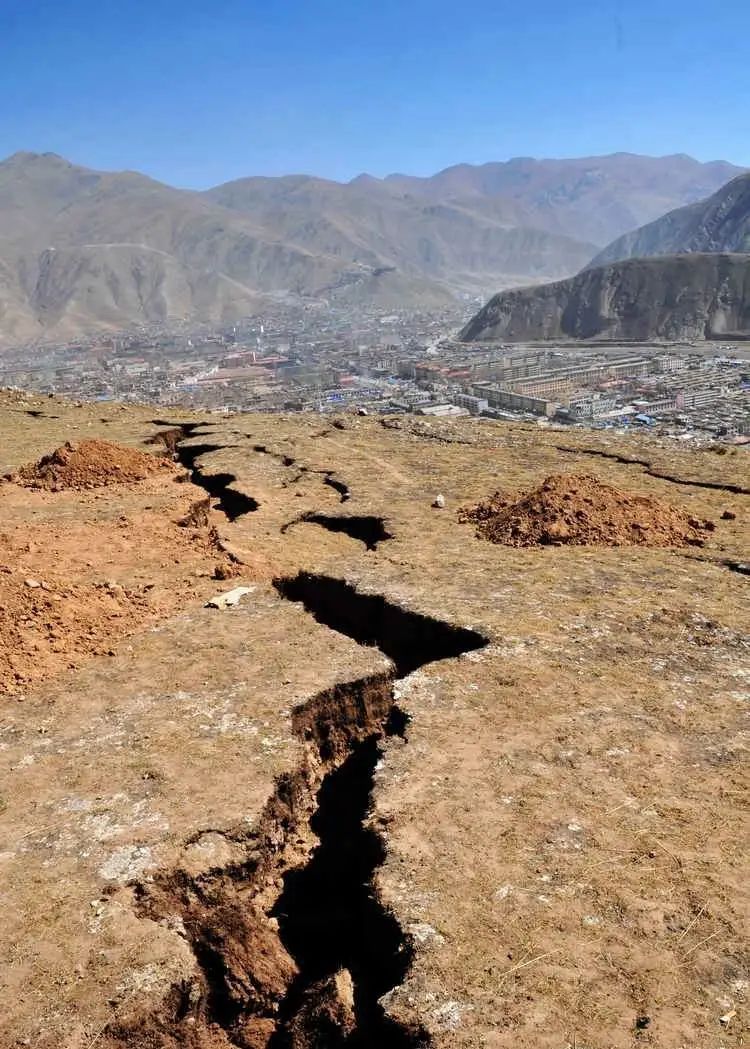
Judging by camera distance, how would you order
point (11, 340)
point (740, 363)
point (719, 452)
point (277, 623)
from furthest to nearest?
point (11, 340) < point (740, 363) < point (719, 452) < point (277, 623)

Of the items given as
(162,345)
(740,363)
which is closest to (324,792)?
(740,363)

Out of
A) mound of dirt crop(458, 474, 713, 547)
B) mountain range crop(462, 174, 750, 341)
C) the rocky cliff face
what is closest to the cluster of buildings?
the rocky cliff face

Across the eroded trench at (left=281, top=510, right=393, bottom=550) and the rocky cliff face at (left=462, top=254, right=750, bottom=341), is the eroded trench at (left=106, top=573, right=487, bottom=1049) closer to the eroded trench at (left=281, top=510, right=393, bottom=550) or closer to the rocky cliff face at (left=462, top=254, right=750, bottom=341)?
the eroded trench at (left=281, top=510, right=393, bottom=550)

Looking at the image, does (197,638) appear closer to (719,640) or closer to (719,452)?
(719,640)

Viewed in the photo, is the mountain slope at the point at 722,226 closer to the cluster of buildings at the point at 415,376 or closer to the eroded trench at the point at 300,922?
the cluster of buildings at the point at 415,376

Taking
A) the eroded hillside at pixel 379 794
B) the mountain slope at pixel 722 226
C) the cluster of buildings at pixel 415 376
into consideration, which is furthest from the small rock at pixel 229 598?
the mountain slope at pixel 722 226

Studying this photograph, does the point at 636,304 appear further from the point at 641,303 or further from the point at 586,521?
the point at 586,521

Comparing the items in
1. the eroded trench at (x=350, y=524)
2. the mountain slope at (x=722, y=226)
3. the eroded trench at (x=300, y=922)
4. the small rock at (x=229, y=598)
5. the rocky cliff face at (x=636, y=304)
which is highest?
the mountain slope at (x=722, y=226)

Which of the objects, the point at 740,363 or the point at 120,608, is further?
the point at 740,363
